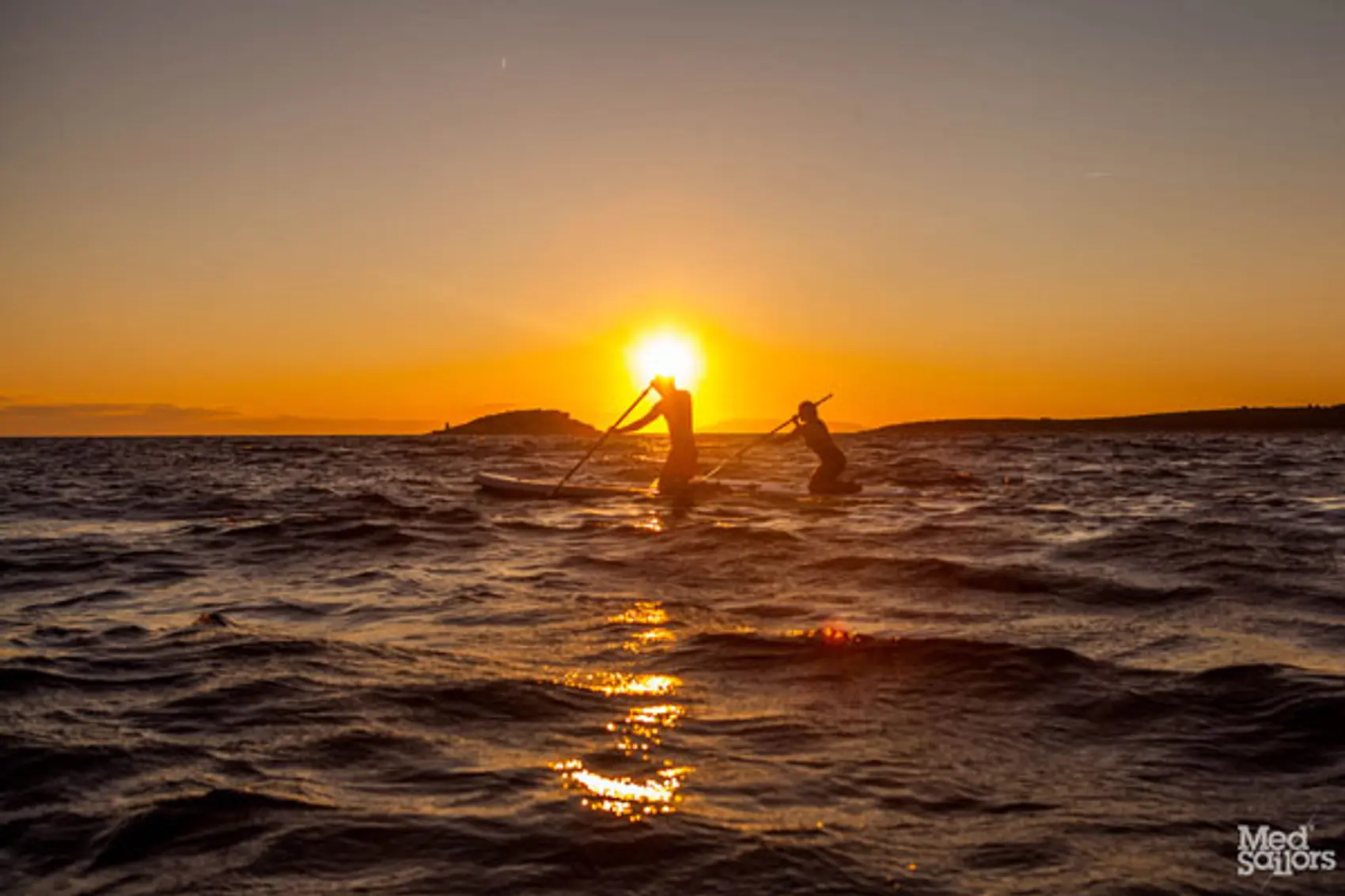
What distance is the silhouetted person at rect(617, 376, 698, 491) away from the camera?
21.1 metres

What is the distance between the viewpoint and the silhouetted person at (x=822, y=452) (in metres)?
21.8

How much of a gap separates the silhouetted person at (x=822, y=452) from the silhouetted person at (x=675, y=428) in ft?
7.58

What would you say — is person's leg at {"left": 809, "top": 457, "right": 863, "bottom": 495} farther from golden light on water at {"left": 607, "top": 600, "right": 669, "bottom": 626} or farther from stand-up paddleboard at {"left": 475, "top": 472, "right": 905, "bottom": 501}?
golden light on water at {"left": 607, "top": 600, "right": 669, "bottom": 626}

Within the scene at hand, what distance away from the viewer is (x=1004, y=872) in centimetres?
383

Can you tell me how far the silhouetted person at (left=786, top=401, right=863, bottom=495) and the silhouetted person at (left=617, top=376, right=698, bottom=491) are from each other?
7.58 ft

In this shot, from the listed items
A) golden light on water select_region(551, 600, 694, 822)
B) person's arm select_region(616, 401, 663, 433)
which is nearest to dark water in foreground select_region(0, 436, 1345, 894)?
golden light on water select_region(551, 600, 694, 822)

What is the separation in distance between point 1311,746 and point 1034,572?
642 centimetres

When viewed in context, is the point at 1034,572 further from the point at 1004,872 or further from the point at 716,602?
the point at 1004,872

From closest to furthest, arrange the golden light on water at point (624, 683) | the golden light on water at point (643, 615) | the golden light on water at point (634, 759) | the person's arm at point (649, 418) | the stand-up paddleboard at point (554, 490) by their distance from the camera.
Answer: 1. the golden light on water at point (634, 759)
2. the golden light on water at point (624, 683)
3. the golden light on water at point (643, 615)
4. the person's arm at point (649, 418)
5. the stand-up paddleboard at point (554, 490)

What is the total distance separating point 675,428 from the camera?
70.3ft

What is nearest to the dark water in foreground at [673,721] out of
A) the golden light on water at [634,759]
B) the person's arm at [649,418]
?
the golden light on water at [634,759]

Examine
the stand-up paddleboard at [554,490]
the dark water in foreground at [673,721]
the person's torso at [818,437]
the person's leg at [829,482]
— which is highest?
the person's torso at [818,437]

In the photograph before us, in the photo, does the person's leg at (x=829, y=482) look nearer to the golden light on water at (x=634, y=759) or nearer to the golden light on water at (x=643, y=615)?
the golden light on water at (x=643, y=615)

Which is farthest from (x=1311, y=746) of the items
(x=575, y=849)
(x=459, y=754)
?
(x=459, y=754)
